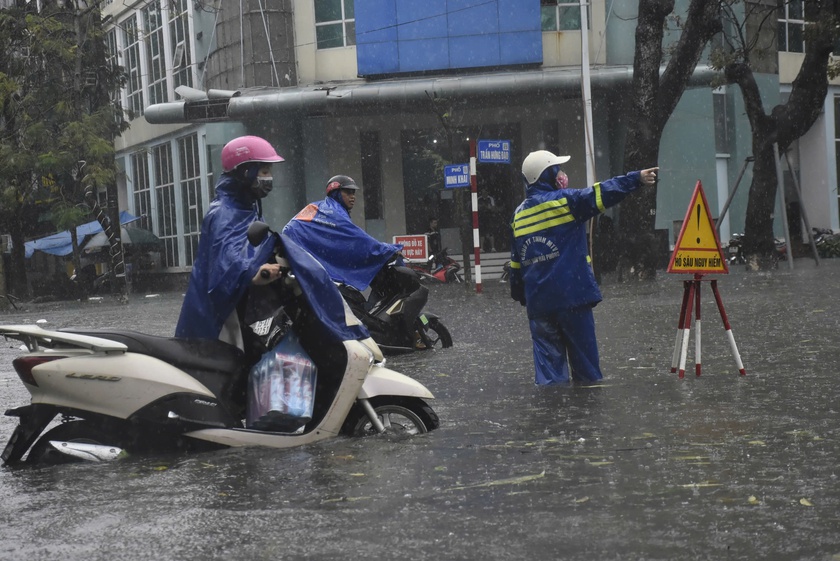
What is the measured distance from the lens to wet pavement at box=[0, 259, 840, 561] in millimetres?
4496

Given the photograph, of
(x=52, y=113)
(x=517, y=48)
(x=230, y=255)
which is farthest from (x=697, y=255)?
(x=52, y=113)

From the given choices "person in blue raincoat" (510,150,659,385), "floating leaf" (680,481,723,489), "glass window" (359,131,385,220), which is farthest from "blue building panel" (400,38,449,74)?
"floating leaf" (680,481,723,489)

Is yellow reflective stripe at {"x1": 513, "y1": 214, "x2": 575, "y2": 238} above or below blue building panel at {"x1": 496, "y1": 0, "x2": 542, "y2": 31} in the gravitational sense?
below

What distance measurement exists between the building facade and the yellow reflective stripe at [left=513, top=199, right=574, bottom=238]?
20637mm

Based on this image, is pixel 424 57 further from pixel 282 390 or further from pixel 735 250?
pixel 282 390

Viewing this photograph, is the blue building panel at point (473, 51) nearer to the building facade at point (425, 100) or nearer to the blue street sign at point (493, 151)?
the building facade at point (425, 100)

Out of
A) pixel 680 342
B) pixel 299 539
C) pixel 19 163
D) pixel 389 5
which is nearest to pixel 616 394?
pixel 680 342

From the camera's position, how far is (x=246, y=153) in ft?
22.2

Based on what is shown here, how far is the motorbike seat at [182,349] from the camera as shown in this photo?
6297 millimetres

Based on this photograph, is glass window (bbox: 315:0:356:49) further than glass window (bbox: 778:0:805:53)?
No

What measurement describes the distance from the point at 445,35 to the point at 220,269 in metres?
26.3

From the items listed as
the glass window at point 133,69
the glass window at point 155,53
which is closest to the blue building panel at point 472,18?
the glass window at point 155,53

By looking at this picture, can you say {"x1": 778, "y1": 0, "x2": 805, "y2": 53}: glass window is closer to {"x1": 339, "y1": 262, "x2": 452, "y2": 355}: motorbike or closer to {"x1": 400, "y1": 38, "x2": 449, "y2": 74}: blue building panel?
{"x1": 400, "y1": 38, "x2": 449, "y2": 74}: blue building panel

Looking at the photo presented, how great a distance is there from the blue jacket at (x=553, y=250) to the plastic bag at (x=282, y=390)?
107 inches
